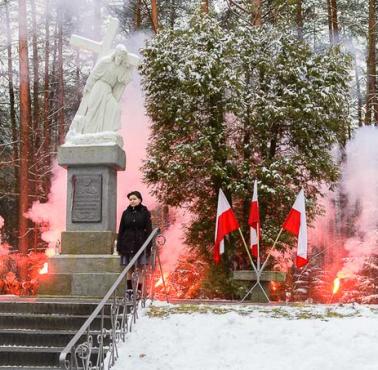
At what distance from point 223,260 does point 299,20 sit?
10353 mm

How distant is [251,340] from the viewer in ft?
26.1

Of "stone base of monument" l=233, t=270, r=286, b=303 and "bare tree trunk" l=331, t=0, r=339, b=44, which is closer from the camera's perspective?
"stone base of monument" l=233, t=270, r=286, b=303

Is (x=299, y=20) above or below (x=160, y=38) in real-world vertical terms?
above

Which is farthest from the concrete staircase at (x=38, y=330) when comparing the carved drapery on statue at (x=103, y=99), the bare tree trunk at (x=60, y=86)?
the bare tree trunk at (x=60, y=86)

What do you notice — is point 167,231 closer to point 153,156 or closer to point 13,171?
point 153,156

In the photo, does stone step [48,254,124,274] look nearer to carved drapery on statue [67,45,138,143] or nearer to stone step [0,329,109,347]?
carved drapery on statue [67,45,138,143]

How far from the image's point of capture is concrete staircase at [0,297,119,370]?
737 cm

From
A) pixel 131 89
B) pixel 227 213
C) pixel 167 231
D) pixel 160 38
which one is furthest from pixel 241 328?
pixel 131 89

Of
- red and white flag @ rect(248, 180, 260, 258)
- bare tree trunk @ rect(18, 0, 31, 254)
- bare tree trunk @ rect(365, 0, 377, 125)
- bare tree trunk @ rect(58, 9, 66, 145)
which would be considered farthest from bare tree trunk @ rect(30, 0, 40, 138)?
red and white flag @ rect(248, 180, 260, 258)

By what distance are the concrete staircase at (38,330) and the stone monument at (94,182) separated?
4.80 ft

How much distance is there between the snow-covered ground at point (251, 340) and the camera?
23.8 ft

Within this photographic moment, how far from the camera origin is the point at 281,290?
62.4ft

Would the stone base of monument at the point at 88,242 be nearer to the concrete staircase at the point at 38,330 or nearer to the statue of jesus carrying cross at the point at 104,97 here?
the statue of jesus carrying cross at the point at 104,97

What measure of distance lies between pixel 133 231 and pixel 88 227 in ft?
3.64
